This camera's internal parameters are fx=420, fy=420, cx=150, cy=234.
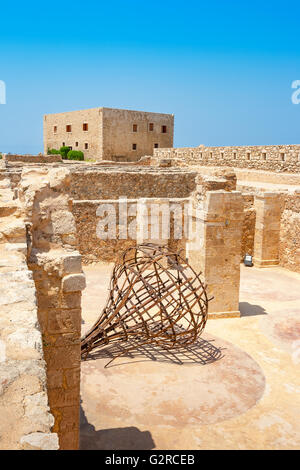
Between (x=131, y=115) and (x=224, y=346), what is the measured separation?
30.7m

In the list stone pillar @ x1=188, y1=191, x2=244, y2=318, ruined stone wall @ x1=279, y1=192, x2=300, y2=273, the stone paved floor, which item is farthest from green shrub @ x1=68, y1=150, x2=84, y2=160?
the stone paved floor

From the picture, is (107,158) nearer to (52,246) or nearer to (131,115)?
(131,115)

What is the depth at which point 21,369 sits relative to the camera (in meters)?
1.55

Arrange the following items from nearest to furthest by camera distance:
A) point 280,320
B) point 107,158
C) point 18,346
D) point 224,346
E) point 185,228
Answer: point 18,346 → point 224,346 → point 280,320 → point 185,228 → point 107,158

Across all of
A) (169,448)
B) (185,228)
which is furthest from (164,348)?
(185,228)

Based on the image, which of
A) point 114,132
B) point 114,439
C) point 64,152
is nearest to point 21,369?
point 114,439

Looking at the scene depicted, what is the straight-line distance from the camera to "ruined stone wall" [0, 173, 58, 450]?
4.21 feet

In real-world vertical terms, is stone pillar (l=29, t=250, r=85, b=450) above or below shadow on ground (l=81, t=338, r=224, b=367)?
above

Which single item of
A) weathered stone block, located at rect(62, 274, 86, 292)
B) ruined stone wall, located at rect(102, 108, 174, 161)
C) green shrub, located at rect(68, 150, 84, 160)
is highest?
ruined stone wall, located at rect(102, 108, 174, 161)

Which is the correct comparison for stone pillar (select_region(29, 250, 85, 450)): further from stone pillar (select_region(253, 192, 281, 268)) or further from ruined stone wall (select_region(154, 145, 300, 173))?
ruined stone wall (select_region(154, 145, 300, 173))

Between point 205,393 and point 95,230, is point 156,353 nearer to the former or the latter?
point 205,393

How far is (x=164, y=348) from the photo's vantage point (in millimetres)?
5684

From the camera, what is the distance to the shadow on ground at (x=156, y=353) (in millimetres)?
5551

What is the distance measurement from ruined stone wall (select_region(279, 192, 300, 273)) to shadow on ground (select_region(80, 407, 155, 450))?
7509mm
